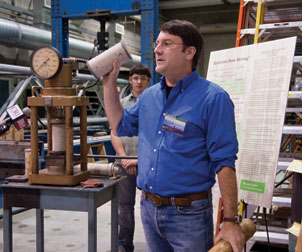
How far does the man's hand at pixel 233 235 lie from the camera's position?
140 cm

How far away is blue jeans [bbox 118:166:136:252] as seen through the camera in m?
2.97

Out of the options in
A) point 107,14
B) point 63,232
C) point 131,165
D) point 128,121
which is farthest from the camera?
point 107,14

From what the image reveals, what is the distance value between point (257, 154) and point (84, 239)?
2.02 meters

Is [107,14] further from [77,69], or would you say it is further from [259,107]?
[259,107]

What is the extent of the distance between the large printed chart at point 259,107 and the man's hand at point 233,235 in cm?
89

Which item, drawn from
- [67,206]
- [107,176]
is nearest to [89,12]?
[107,176]

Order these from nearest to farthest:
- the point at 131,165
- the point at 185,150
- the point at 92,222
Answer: the point at 185,150
the point at 92,222
the point at 131,165

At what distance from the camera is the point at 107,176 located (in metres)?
2.04

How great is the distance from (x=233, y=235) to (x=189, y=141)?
433 millimetres

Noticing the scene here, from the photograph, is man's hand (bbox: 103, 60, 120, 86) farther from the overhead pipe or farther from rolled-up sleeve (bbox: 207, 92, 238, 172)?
the overhead pipe

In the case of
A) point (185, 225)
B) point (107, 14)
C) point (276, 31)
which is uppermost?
point (107, 14)

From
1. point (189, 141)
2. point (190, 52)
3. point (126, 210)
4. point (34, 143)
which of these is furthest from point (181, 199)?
point (126, 210)

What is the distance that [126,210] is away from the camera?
300 centimetres

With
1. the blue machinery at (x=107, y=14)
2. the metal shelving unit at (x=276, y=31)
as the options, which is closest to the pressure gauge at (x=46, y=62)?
the metal shelving unit at (x=276, y=31)
